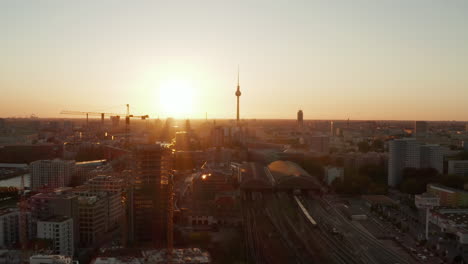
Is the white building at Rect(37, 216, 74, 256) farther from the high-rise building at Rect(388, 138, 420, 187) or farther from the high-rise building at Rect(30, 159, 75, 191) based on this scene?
the high-rise building at Rect(388, 138, 420, 187)

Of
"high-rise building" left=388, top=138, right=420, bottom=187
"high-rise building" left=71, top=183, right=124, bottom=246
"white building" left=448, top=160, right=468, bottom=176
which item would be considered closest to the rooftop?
"high-rise building" left=388, top=138, right=420, bottom=187

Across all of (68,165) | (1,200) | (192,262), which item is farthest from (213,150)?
(192,262)

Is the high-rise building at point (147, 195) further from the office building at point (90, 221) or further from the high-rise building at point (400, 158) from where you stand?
the high-rise building at point (400, 158)

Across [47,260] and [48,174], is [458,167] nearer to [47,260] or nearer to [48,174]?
[48,174]

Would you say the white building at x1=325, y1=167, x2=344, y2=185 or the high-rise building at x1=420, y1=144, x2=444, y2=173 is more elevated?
the high-rise building at x1=420, y1=144, x2=444, y2=173

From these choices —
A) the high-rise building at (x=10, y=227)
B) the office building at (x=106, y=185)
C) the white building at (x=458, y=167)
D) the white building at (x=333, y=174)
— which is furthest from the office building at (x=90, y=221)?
the white building at (x=458, y=167)

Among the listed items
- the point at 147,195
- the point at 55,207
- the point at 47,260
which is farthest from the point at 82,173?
the point at 47,260
